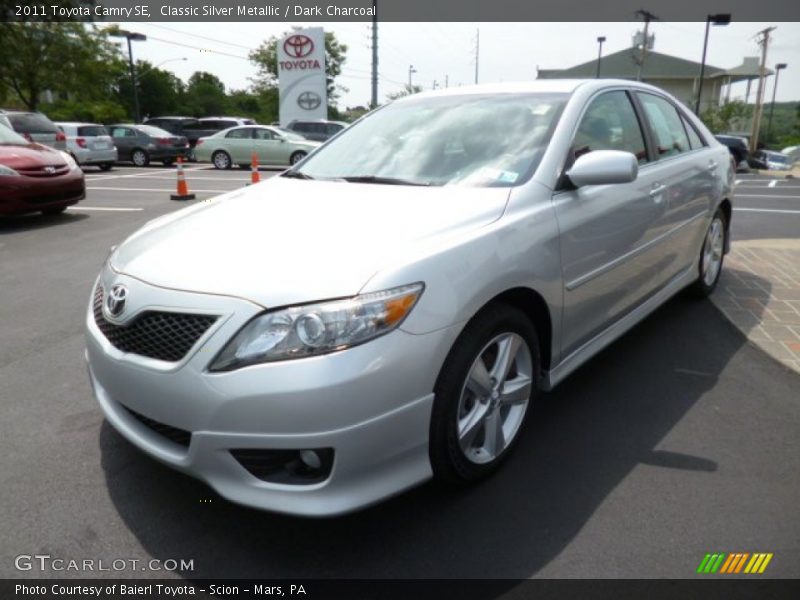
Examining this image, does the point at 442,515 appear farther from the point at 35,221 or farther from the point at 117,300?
the point at 35,221

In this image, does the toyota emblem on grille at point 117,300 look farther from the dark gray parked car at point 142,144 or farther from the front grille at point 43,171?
the dark gray parked car at point 142,144

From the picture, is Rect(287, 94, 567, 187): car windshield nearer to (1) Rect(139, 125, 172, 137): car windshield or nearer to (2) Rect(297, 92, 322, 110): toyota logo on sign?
(1) Rect(139, 125, 172, 137): car windshield

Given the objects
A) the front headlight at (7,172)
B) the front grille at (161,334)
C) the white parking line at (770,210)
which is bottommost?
the white parking line at (770,210)

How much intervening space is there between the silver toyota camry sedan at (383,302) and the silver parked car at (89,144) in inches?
662

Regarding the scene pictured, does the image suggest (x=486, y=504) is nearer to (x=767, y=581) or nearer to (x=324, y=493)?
(x=324, y=493)

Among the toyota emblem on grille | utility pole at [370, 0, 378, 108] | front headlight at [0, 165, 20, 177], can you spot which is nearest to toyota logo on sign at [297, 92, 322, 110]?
utility pole at [370, 0, 378, 108]

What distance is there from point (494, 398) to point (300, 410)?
918 mm

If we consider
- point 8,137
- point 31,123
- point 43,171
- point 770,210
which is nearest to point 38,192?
point 43,171

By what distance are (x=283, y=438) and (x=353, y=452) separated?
0.22 m

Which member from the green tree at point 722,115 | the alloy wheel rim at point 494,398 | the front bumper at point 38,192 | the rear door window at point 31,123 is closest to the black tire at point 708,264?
the alloy wheel rim at point 494,398

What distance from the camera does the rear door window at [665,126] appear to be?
3992 millimetres

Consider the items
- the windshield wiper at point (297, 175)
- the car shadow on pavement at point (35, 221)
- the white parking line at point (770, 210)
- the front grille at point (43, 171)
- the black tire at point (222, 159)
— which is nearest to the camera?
the windshield wiper at point (297, 175)

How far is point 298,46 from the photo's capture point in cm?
2823

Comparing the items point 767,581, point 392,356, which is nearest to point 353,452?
point 392,356
